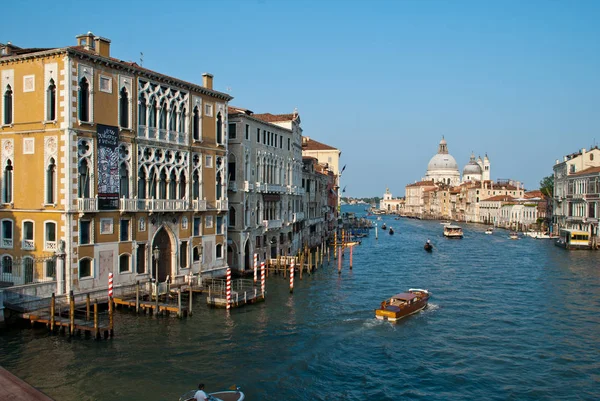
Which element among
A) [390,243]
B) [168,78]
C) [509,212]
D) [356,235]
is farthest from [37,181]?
[509,212]

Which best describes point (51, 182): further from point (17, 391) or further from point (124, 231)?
point (17, 391)

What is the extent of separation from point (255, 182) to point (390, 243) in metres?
34.4

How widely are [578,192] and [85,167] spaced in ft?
182

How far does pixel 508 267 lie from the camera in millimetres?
41312

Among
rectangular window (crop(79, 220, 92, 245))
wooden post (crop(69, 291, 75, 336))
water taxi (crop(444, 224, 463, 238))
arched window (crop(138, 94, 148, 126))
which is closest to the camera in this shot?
wooden post (crop(69, 291, 75, 336))

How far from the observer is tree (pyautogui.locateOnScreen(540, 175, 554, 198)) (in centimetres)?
9229

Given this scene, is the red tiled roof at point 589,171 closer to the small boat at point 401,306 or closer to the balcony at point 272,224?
the balcony at point 272,224

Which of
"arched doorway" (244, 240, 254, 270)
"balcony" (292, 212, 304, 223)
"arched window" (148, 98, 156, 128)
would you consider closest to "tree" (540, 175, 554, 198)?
"balcony" (292, 212, 304, 223)

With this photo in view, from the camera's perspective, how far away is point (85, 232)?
68.9ft

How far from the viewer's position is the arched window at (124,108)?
22703 mm

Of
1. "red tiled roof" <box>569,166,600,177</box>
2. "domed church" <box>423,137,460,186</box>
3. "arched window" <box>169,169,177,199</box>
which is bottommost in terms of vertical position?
"arched window" <box>169,169,177,199</box>

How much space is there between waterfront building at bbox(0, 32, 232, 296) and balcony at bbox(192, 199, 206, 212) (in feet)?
3.96

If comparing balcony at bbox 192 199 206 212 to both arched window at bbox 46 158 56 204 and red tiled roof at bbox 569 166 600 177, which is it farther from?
red tiled roof at bbox 569 166 600 177

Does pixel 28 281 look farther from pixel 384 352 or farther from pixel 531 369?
pixel 531 369
